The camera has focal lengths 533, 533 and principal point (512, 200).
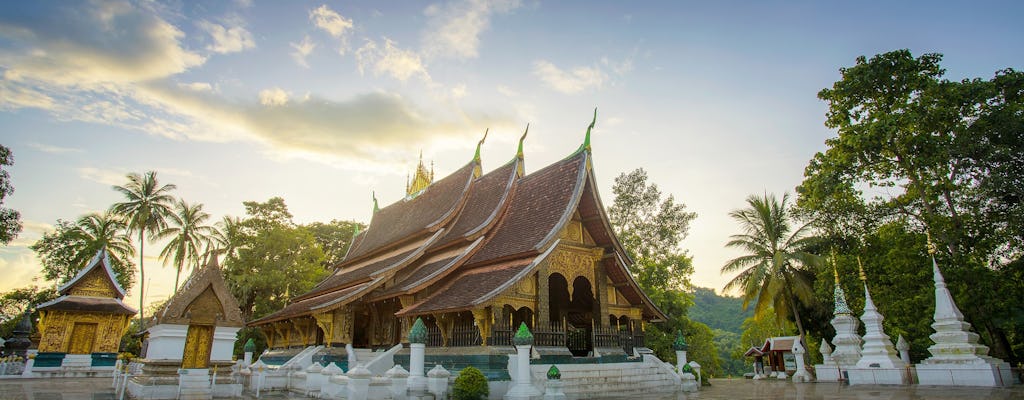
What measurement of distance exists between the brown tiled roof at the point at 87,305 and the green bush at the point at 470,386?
17.3m

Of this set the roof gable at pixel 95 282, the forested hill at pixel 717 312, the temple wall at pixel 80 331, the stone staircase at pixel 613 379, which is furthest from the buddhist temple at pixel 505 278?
the forested hill at pixel 717 312

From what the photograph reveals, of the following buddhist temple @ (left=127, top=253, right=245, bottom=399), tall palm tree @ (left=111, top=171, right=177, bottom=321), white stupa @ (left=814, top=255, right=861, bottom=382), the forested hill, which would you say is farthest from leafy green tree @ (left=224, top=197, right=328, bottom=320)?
the forested hill

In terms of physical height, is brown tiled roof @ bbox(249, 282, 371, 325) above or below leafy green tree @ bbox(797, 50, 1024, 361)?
below

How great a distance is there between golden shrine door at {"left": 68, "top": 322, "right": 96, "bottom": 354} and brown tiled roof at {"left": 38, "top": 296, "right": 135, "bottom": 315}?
2.33 feet

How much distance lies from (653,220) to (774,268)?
7206 mm

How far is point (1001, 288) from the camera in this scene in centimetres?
1199

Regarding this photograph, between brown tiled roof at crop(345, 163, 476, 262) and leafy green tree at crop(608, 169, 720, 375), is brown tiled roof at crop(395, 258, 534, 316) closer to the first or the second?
brown tiled roof at crop(345, 163, 476, 262)

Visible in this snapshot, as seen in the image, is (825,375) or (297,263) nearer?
(825,375)

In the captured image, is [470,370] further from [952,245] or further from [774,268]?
[774,268]

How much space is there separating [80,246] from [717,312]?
212 feet

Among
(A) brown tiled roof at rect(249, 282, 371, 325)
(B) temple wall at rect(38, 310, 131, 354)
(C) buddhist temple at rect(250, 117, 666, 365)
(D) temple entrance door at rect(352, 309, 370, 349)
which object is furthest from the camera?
(B) temple wall at rect(38, 310, 131, 354)

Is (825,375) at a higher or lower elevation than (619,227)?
lower

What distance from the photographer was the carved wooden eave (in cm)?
758

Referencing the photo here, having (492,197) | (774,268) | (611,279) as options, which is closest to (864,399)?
(611,279)
